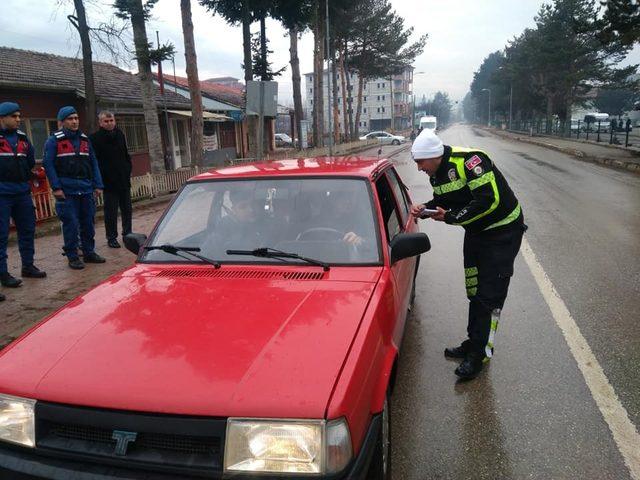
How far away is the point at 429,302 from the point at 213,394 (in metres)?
3.73

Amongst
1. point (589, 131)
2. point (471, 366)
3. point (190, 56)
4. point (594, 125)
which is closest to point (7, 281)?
point (471, 366)

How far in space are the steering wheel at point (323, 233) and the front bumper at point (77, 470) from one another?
1.34 m

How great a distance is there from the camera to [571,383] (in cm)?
339

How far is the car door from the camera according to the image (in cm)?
292

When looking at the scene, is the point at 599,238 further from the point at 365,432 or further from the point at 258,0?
the point at 258,0

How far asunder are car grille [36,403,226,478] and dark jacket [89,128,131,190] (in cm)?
597

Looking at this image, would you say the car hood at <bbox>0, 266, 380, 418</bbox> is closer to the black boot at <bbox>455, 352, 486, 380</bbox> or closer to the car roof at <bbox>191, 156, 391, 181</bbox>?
the car roof at <bbox>191, 156, 391, 181</bbox>

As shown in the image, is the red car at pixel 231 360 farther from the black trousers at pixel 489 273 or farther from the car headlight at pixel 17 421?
the black trousers at pixel 489 273

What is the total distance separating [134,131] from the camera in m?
Answer: 20.5

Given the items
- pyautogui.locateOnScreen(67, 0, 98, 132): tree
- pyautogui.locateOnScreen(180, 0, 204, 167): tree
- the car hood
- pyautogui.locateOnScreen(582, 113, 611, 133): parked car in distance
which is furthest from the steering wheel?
pyautogui.locateOnScreen(582, 113, 611, 133): parked car in distance

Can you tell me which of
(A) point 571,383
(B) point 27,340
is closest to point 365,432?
(B) point 27,340

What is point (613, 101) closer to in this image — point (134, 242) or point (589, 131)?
point (589, 131)

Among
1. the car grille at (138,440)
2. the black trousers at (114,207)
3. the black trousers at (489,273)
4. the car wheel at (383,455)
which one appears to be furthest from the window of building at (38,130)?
the car wheel at (383,455)

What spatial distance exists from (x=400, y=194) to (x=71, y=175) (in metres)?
4.19
